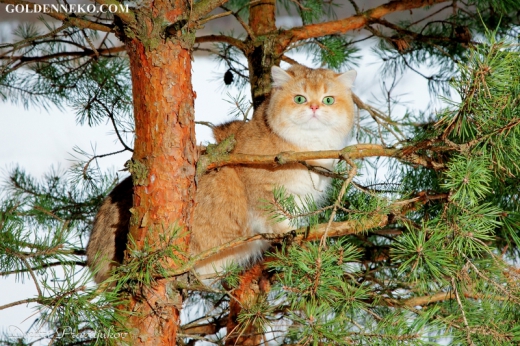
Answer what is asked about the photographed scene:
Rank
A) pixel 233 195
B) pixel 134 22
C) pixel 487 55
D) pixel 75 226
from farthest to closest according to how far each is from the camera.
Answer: pixel 75 226 → pixel 233 195 → pixel 134 22 → pixel 487 55

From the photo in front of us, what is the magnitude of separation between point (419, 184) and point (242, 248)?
57cm

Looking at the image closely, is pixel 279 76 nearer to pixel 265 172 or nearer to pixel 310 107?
pixel 310 107

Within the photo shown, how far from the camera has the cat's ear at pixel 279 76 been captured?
172 centimetres

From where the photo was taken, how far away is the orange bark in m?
1.23

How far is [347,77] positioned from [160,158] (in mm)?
764

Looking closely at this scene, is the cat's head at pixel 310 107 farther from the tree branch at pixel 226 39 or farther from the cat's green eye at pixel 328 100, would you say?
the tree branch at pixel 226 39

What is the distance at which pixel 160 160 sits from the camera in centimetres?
125

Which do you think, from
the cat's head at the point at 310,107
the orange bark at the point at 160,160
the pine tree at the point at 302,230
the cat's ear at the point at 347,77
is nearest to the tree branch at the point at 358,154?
the pine tree at the point at 302,230

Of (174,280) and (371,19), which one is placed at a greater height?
(371,19)

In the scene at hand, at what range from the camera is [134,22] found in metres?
1.18

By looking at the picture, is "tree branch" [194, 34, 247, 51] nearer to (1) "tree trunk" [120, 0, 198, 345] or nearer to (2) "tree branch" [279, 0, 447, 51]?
(2) "tree branch" [279, 0, 447, 51]

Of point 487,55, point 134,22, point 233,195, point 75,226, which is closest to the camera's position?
point 487,55

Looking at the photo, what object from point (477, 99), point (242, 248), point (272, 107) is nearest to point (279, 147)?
point (272, 107)

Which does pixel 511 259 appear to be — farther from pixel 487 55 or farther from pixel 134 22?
pixel 134 22
